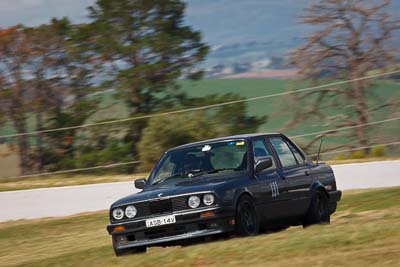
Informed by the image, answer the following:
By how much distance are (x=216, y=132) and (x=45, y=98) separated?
795 centimetres

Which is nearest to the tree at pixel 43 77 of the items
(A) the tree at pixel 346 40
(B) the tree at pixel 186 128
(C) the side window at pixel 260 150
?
(B) the tree at pixel 186 128

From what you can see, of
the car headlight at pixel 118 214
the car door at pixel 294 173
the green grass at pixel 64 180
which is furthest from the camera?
the green grass at pixel 64 180

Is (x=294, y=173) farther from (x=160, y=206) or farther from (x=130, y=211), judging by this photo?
(x=130, y=211)

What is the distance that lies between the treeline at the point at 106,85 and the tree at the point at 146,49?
3 cm

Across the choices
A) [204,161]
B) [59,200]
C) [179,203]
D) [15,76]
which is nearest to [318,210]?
[204,161]

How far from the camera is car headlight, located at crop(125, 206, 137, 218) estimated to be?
14.1 metres

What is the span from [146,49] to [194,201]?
23097mm

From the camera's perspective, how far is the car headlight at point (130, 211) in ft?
46.4

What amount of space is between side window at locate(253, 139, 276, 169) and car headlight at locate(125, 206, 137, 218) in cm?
185

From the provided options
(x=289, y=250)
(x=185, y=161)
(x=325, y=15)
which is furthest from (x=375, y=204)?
(x=325, y=15)

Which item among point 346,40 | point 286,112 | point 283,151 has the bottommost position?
point 283,151

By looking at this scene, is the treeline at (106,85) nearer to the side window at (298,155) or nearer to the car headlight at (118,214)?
the side window at (298,155)

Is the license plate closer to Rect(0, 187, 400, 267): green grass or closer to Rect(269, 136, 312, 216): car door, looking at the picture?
Rect(0, 187, 400, 267): green grass

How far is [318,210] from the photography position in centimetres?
1620
